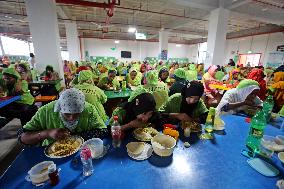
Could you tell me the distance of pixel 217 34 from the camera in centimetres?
756

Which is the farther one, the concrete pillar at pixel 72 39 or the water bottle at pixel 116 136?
the concrete pillar at pixel 72 39

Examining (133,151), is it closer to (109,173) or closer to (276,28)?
(109,173)

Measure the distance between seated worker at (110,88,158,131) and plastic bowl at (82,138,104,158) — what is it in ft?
1.16

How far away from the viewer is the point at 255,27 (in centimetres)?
1233

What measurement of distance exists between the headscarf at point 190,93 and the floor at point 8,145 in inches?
120

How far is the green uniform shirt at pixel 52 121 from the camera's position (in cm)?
169

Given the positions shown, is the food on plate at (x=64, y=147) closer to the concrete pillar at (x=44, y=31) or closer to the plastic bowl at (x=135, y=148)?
the plastic bowl at (x=135, y=148)

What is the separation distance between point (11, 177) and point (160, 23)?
1272 centimetres

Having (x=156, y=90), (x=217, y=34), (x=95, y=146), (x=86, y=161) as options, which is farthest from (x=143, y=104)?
(x=217, y=34)

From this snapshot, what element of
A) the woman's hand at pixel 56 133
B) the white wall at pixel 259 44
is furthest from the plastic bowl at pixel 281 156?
the white wall at pixel 259 44

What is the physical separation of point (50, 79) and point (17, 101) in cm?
215

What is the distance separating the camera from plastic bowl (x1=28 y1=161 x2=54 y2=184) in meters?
1.13

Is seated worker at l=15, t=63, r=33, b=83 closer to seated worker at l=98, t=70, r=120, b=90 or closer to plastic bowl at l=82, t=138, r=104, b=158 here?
seated worker at l=98, t=70, r=120, b=90

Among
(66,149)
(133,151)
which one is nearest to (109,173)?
(133,151)
